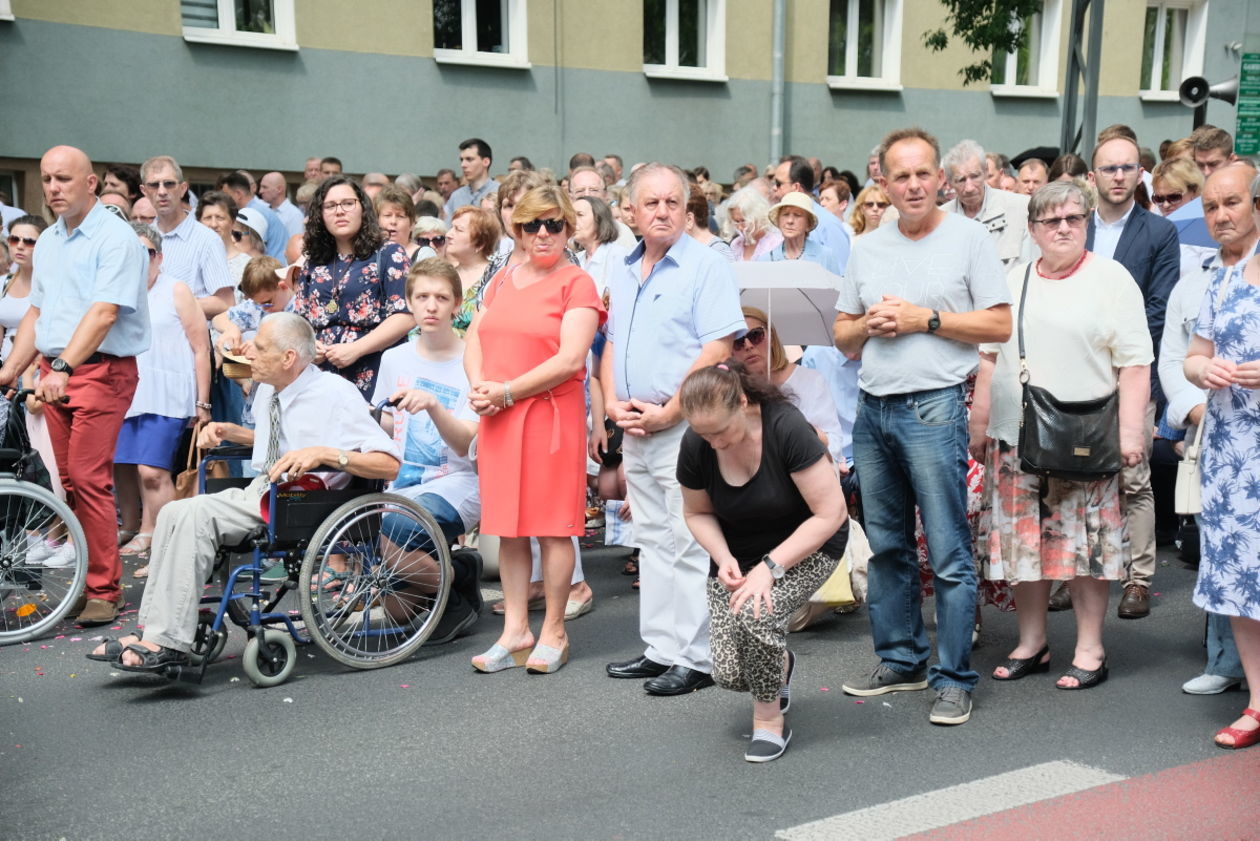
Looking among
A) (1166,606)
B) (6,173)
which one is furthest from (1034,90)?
(1166,606)

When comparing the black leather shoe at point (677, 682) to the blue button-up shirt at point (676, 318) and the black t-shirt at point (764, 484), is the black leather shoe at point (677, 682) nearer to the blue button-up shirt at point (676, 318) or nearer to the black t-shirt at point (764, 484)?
the black t-shirt at point (764, 484)

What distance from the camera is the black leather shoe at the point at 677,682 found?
5.88 m

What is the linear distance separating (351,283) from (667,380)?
2507 millimetres

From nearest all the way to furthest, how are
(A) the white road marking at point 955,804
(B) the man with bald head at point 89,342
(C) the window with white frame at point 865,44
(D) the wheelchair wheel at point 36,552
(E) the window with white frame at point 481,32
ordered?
1. (A) the white road marking at point 955,804
2. (D) the wheelchair wheel at point 36,552
3. (B) the man with bald head at point 89,342
4. (E) the window with white frame at point 481,32
5. (C) the window with white frame at point 865,44

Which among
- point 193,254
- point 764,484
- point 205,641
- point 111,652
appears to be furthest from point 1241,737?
point 193,254

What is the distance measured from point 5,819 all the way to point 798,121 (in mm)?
19941

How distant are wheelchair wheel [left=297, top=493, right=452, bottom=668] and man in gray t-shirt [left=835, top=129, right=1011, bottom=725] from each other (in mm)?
2017

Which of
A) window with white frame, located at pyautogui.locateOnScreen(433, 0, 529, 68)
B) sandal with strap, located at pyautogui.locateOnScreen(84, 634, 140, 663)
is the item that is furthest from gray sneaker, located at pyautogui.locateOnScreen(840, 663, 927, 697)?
window with white frame, located at pyautogui.locateOnScreen(433, 0, 529, 68)

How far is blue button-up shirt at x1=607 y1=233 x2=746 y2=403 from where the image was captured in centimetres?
596

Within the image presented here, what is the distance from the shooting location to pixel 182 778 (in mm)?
4926

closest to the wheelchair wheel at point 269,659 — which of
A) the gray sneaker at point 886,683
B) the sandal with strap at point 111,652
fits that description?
the sandal with strap at point 111,652

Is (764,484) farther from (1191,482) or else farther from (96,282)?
(96,282)

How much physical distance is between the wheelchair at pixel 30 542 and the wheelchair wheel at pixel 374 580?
4.35 feet

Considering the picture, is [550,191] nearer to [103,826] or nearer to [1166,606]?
[103,826]
